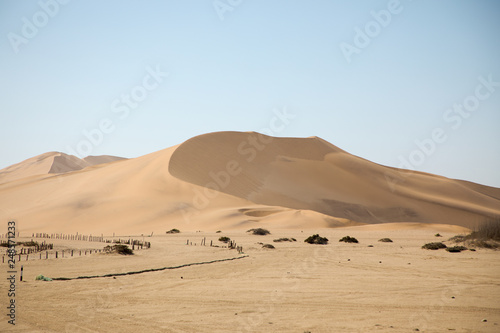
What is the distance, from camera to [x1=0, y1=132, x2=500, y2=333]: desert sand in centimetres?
1071

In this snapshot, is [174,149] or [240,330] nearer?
[240,330]

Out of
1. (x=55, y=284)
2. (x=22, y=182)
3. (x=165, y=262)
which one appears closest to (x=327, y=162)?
(x=22, y=182)

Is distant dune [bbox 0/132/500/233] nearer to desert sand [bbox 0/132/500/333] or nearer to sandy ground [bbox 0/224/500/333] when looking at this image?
desert sand [bbox 0/132/500/333]

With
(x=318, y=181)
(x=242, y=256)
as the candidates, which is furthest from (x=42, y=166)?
(x=242, y=256)

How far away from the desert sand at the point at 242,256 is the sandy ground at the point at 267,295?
0.05m

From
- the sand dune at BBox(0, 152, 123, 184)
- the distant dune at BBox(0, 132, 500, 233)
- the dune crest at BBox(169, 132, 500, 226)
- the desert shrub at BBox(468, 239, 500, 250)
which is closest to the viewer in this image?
the desert shrub at BBox(468, 239, 500, 250)

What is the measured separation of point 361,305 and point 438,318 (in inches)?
77.0

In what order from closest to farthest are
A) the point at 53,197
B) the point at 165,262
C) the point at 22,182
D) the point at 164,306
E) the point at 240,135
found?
1. the point at 164,306
2. the point at 165,262
3. the point at 53,197
4. the point at 22,182
5. the point at 240,135

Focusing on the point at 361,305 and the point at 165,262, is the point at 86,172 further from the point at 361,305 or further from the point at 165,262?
the point at 361,305

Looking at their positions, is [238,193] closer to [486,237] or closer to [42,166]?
[486,237]

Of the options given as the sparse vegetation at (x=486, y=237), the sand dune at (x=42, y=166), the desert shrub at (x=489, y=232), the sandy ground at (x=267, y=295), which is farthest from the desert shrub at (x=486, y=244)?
the sand dune at (x=42, y=166)

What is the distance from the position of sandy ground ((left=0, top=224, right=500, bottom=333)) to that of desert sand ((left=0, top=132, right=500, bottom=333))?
0.16ft

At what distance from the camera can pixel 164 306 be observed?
1187 centimetres

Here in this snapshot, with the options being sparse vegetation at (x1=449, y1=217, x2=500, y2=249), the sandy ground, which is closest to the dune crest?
sparse vegetation at (x1=449, y1=217, x2=500, y2=249)
